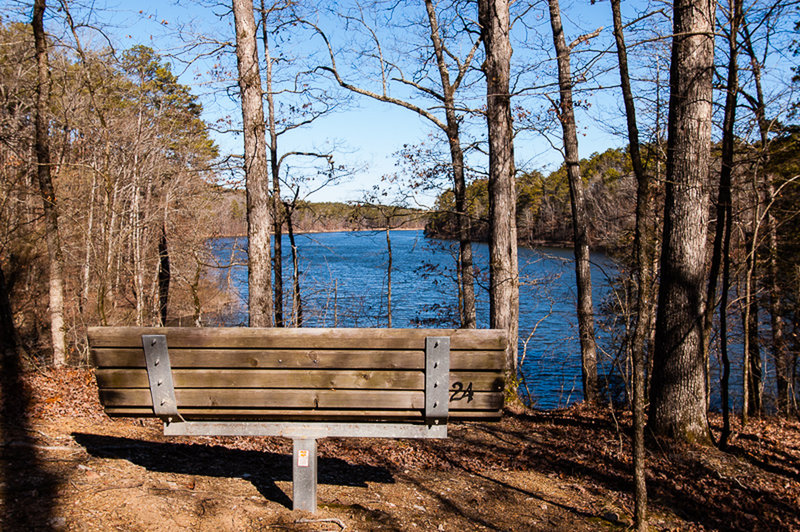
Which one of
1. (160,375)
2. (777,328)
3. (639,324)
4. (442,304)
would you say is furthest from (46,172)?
(777,328)

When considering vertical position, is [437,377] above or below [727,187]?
below

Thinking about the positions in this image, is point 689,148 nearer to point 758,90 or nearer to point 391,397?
point 391,397

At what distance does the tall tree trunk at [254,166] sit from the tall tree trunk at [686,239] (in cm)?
537

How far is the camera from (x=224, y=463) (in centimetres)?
437

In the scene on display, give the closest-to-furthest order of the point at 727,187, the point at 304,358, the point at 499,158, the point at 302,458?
1. the point at 304,358
2. the point at 302,458
3. the point at 727,187
4. the point at 499,158

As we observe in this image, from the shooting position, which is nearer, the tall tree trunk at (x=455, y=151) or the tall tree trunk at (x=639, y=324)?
the tall tree trunk at (x=639, y=324)

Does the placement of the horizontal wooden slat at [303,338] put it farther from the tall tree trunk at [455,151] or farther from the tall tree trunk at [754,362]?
the tall tree trunk at [754,362]

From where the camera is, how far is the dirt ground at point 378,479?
3.20 m

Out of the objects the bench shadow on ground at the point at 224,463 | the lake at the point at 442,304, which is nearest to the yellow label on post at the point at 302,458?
the bench shadow on ground at the point at 224,463

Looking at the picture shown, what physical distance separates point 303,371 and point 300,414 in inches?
11.0

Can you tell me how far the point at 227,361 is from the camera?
300 centimetres

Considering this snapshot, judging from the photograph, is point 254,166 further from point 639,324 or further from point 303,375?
point 639,324

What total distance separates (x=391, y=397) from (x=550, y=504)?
6.12 feet

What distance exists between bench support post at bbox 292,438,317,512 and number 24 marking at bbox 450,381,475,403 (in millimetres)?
901
